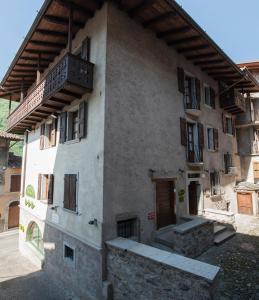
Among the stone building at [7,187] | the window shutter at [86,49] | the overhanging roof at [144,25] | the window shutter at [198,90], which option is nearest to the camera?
the overhanging roof at [144,25]

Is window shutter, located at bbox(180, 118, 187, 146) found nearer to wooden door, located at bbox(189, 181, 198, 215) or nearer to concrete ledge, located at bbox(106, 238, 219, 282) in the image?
wooden door, located at bbox(189, 181, 198, 215)

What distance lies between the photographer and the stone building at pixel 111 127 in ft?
26.0

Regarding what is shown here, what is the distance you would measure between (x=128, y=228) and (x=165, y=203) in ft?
9.03

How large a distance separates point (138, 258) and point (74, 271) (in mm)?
4114

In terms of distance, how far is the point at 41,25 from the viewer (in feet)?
30.1

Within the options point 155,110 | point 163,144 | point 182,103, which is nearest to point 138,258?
point 163,144

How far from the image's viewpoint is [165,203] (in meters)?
10.6

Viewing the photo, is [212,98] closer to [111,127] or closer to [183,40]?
[183,40]

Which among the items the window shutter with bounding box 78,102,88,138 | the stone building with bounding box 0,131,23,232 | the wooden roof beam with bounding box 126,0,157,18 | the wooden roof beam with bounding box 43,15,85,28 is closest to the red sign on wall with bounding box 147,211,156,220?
the window shutter with bounding box 78,102,88,138

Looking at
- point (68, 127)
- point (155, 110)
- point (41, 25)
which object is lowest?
point (68, 127)

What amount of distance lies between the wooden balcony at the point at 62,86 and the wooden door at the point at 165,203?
5708 mm

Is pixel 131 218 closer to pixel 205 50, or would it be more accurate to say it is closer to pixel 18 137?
pixel 205 50

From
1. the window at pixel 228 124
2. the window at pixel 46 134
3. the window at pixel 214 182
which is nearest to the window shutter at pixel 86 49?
the window at pixel 46 134

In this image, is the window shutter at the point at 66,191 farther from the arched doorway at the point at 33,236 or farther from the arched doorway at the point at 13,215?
the arched doorway at the point at 13,215
